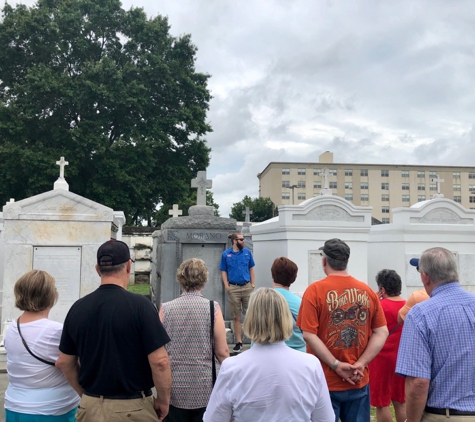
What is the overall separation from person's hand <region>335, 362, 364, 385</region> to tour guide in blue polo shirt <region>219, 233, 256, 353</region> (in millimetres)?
4133

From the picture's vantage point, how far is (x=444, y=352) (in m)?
2.48

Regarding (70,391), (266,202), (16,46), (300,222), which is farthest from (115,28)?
(266,202)

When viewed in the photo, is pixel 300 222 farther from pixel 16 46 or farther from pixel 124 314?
pixel 16 46

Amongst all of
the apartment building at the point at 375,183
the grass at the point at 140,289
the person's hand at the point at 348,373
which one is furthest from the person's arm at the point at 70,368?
the apartment building at the point at 375,183

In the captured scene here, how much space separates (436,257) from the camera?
267 centimetres

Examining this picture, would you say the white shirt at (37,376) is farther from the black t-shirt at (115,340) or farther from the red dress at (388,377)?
the red dress at (388,377)

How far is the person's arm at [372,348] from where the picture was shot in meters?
3.13

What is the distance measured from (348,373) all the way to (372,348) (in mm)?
266

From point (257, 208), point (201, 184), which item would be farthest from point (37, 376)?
point (257, 208)

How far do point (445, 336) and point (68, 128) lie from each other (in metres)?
21.7

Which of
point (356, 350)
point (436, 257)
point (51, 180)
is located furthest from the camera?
point (51, 180)

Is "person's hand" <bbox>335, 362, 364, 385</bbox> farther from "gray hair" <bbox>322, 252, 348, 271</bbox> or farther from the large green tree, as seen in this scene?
the large green tree

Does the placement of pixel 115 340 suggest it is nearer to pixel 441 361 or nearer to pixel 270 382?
pixel 270 382

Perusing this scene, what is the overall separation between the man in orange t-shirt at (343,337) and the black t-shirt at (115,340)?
1.07m
